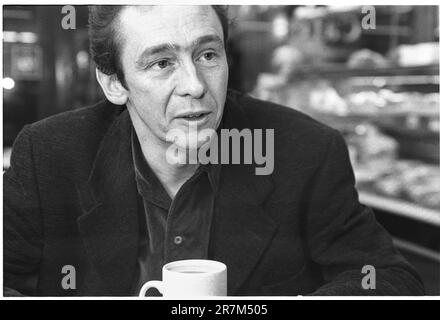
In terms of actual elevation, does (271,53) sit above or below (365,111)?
above

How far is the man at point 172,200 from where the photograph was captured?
51.0 inches

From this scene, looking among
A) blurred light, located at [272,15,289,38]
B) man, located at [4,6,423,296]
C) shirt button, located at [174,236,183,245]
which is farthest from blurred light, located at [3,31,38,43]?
blurred light, located at [272,15,289,38]

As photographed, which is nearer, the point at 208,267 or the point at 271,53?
the point at 208,267

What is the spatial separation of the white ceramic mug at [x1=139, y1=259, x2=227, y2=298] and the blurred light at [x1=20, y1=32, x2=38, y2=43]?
0.69 meters

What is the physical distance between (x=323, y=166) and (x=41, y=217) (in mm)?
628

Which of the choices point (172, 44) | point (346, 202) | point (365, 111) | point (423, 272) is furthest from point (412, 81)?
point (172, 44)

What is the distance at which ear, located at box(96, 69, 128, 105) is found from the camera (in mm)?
1312

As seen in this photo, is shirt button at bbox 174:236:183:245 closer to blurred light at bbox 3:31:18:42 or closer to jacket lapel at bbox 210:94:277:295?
jacket lapel at bbox 210:94:277:295

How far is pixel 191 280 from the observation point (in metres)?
1.20

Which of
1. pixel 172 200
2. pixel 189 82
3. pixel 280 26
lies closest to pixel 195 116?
pixel 189 82

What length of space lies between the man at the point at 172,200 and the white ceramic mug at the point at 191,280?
56mm

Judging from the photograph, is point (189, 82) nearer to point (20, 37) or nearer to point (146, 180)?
point (146, 180)

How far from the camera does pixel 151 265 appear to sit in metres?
1.32
